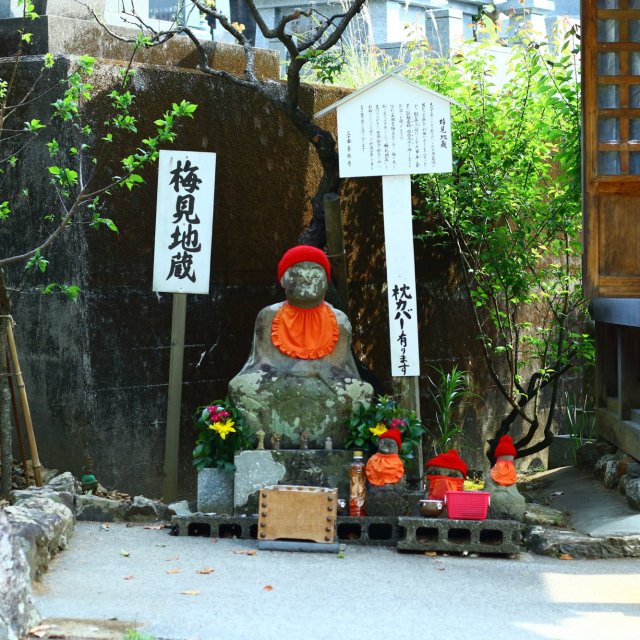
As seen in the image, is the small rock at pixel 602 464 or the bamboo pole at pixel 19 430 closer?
the bamboo pole at pixel 19 430

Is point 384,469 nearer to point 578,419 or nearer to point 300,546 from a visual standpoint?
point 300,546

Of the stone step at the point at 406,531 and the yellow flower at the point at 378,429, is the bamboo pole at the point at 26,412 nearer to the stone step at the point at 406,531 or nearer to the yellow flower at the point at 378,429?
the stone step at the point at 406,531

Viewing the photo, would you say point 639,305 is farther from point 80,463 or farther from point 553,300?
point 80,463

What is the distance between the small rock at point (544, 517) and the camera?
8.93 meters

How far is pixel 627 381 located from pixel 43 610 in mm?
6361

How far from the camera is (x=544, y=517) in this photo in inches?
356

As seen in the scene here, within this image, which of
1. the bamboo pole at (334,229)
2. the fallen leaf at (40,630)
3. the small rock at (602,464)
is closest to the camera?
the fallen leaf at (40,630)

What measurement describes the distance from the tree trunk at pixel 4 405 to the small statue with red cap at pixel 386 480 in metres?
2.70

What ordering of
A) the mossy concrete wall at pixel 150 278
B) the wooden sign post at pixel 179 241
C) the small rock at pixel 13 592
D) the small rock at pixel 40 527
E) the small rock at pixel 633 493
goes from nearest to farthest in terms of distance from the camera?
the small rock at pixel 13 592
the small rock at pixel 40 527
the wooden sign post at pixel 179 241
the small rock at pixel 633 493
the mossy concrete wall at pixel 150 278

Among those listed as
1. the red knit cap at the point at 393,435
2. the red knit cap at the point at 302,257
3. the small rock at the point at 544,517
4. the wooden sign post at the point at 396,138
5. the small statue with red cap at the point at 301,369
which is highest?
the wooden sign post at the point at 396,138

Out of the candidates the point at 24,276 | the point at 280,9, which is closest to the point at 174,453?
the point at 24,276

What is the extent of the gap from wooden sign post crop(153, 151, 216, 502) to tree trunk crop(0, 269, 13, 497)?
1165mm

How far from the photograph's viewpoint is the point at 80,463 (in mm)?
9172

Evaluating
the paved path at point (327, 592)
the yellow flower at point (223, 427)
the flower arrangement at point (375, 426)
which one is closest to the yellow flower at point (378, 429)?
the flower arrangement at point (375, 426)
